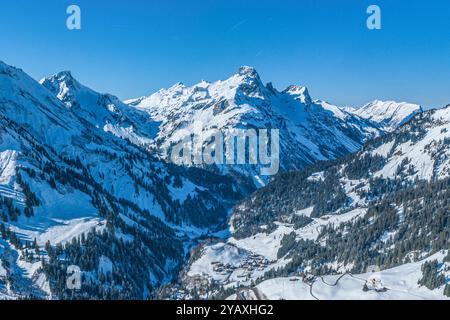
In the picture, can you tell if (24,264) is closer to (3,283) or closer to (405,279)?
(3,283)

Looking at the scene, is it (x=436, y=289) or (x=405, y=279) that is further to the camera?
(x=405, y=279)

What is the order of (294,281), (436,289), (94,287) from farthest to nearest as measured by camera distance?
(94,287) → (436,289) → (294,281)
